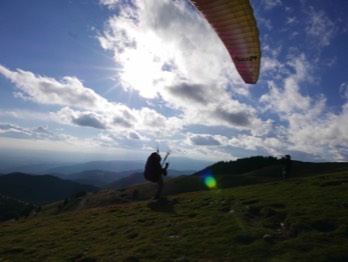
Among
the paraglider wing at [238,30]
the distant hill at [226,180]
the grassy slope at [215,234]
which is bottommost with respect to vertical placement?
the grassy slope at [215,234]

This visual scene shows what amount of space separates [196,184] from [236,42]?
45.9 metres

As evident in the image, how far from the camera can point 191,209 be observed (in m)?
20.9

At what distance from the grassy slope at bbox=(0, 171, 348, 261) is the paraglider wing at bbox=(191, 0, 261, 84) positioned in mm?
6647

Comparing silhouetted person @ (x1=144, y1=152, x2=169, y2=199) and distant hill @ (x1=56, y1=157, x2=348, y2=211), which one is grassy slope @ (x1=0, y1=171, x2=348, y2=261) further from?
distant hill @ (x1=56, y1=157, x2=348, y2=211)

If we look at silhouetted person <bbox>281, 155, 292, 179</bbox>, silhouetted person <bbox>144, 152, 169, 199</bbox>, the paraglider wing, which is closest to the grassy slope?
silhouetted person <bbox>144, 152, 169, 199</bbox>

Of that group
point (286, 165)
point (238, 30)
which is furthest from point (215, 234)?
point (286, 165)

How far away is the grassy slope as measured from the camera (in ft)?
38.7

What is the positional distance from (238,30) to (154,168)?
1526 centimetres

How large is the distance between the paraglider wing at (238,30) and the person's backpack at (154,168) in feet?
42.0

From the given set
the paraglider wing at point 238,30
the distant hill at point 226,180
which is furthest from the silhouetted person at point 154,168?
the distant hill at point 226,180

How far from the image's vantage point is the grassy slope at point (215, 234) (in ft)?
38.7

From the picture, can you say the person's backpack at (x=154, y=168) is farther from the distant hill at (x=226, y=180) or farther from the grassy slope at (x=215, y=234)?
the distant hill at (x=226, y=180)

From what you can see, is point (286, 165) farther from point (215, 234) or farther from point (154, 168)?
point (215, 234)

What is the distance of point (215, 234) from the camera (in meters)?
14.1
